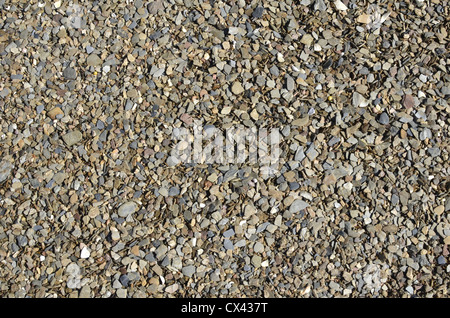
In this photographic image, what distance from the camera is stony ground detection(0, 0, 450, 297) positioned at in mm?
2549

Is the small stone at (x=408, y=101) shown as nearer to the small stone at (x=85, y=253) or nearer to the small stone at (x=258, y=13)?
the small stone at (x=258, y=13)

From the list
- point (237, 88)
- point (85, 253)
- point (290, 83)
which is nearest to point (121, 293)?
point (85, 253)

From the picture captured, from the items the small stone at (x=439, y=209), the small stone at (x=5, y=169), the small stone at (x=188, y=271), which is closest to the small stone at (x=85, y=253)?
the small stone at (x=188, y=271)

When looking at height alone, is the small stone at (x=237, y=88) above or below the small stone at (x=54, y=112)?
above

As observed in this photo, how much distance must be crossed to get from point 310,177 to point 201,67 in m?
0.93

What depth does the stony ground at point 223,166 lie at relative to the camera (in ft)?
8.36

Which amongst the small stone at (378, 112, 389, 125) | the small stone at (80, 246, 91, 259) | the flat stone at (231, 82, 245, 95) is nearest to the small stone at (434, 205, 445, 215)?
the small stone at (378, 112, 389, 125)

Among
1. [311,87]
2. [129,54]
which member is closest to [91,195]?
[129,54]

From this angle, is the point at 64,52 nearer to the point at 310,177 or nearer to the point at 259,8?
the point at 259,8

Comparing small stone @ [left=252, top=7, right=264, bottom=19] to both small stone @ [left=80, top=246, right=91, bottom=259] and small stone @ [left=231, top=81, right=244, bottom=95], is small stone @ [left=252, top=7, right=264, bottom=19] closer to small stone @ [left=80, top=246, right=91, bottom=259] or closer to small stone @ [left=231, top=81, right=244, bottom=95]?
small stone @ [left=231, top=81, right=244, bottom=95]

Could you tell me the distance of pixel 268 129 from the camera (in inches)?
109

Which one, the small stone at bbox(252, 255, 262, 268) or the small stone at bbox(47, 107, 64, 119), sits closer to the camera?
the small stone at bbox(252, 255, 262, 268)

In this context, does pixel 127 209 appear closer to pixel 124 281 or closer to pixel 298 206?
pixel 124 281

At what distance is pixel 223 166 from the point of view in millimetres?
2723
